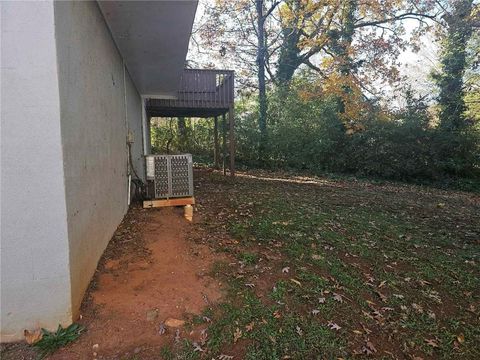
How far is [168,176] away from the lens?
5.79 meters

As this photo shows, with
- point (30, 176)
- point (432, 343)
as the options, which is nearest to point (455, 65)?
point (432, 343)

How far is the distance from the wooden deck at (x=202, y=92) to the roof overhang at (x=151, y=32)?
3122 millimetres

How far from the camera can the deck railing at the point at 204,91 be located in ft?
31.8

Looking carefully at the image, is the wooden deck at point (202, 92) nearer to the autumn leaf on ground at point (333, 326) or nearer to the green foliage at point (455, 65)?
the autumn leaf on ground at point (333, 326)

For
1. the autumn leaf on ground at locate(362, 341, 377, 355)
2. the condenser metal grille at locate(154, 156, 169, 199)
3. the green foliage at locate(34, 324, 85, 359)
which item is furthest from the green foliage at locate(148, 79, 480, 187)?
the green foliage at locate(34, 324, 85, 359)

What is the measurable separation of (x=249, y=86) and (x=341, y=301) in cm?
1569

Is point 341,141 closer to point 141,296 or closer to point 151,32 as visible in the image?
point 151,32

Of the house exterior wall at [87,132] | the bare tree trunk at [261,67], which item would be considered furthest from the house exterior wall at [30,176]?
the bare tree trunk at [261,67]

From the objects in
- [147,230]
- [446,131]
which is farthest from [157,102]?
[446,131]

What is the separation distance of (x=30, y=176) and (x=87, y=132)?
3.08ft

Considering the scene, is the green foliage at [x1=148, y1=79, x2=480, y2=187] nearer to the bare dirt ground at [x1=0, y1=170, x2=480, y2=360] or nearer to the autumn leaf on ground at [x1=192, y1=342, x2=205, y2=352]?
the bare dirt ground at [x1=0, y1=170, x2=480, y2=360]

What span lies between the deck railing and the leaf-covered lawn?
4244 mm

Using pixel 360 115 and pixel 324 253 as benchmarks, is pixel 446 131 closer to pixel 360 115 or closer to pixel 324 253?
pixel 360 115

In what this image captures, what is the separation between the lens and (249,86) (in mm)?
17578
